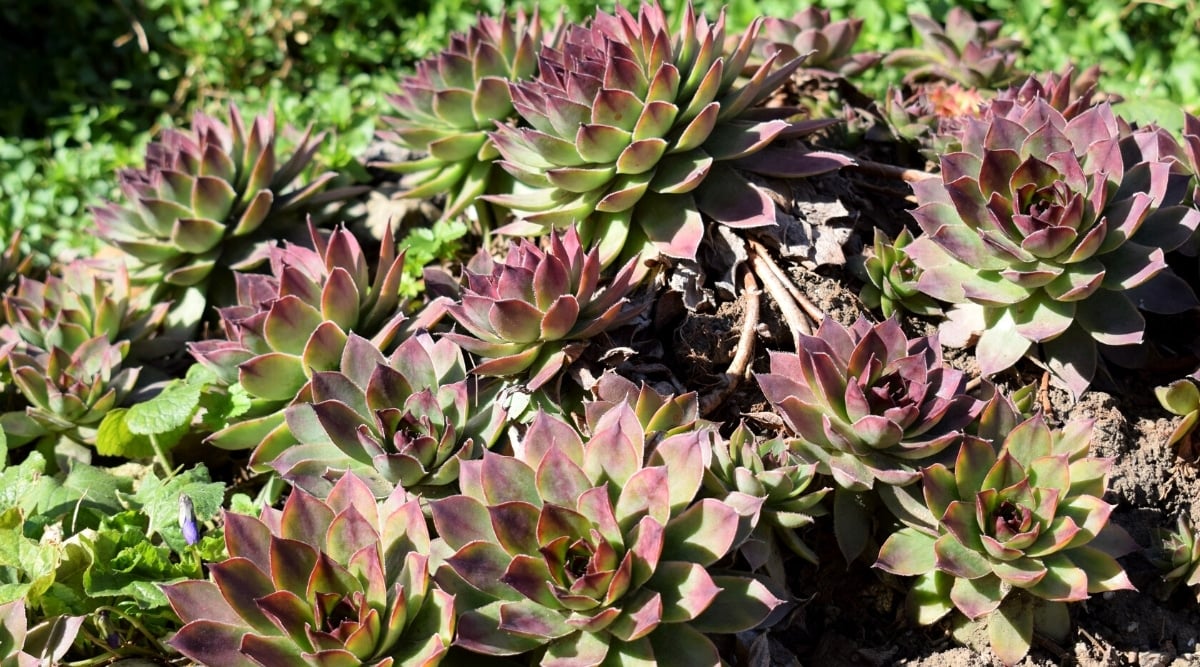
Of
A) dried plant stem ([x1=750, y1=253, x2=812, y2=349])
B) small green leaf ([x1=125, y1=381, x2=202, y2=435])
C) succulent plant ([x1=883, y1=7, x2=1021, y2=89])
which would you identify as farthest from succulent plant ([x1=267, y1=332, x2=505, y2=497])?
succulent plant ([x1=883, y1=7, x2=1021, y2=89])

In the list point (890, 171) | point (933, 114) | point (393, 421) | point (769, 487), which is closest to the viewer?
point (769, 487)

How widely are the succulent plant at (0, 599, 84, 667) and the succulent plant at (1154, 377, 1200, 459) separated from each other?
2.59 metres

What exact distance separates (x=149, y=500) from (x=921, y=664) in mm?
1957

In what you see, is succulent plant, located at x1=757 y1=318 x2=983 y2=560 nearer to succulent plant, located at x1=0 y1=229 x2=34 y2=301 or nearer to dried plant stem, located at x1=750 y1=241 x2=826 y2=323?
dried plant stem, located at x1=750 y1=241 x2=826 y2=323

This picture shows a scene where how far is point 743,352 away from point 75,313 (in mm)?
2047

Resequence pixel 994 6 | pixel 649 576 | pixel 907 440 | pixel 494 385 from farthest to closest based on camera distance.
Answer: pixel 994 6 < pixel 494 385 < pixel 907 440 < pixel 649 576

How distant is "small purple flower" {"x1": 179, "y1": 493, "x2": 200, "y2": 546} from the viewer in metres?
2.41

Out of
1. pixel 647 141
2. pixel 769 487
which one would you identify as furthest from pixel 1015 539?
pixel 647 141

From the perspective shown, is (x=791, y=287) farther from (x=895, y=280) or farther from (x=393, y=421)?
(x=393, y=421)

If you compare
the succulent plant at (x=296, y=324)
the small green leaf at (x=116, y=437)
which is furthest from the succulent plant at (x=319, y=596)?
the small green leaf at (x=116, y=437)

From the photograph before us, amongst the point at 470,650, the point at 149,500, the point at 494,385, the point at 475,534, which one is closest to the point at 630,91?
the point at 494,385

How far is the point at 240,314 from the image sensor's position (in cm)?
283

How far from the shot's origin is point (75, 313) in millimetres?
3154

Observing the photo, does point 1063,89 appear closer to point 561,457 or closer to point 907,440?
point 907,440
